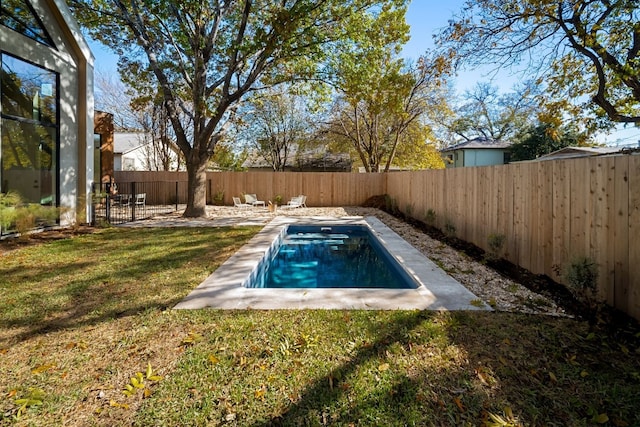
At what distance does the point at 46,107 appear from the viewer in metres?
8.24

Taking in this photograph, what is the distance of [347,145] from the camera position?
2333cm

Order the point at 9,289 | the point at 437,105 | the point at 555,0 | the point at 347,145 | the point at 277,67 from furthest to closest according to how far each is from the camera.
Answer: the point at 347,145, the point at 437,105, the point at 277,67, the point at 555,0, the point at 9,289

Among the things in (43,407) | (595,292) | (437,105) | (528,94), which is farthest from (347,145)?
(43,407)

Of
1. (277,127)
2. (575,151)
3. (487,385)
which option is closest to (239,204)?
(277,127)

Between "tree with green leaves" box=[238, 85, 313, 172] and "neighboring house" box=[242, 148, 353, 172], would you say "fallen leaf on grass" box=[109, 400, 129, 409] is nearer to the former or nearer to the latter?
"tree with green leaves" box=[238, 85, 313, 172]

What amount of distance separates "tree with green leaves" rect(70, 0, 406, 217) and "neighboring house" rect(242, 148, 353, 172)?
523 inches

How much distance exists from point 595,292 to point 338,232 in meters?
7.34

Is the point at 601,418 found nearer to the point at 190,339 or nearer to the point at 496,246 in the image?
the point at 190,339

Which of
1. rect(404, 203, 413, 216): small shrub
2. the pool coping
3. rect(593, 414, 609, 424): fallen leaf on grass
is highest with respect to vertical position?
rect(404, 203, 413, 216): small shrub

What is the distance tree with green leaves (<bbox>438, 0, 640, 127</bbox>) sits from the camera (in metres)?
6.35

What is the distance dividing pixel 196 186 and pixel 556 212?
10.3 metres

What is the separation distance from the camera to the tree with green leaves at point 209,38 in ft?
30.8

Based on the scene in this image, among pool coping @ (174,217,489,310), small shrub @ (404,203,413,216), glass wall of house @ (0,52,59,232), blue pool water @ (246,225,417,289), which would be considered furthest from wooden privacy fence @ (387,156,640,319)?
glass wall of house @ (0,52,59,232)

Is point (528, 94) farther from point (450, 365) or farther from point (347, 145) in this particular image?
point (347, 145)
